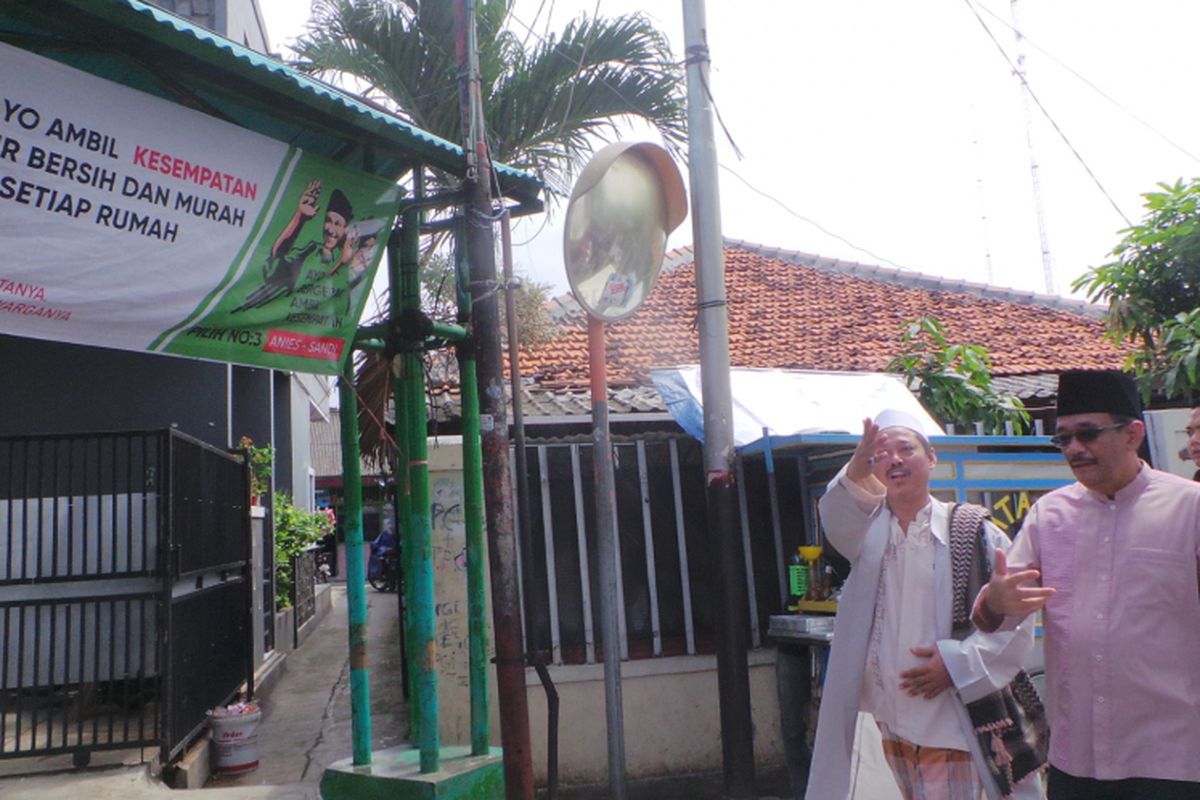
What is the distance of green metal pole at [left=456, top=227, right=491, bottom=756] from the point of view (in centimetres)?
555

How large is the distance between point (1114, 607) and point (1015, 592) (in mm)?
308

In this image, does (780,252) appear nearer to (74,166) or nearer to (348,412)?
(348,412)

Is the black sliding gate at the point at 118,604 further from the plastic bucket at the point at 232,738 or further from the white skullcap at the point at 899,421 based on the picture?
the white skullcap at the point at 899,421

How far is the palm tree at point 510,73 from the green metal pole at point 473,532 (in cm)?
379

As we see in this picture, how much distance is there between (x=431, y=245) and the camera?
31.8 ft

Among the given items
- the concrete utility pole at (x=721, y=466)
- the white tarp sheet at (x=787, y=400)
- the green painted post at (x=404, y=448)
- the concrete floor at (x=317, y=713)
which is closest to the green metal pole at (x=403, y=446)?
the green painted post at (x=404, y=448)

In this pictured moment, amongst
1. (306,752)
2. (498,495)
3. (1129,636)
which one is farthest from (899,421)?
(306,752)

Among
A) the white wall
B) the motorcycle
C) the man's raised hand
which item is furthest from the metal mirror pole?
the motorcycle

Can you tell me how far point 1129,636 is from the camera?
3010mm

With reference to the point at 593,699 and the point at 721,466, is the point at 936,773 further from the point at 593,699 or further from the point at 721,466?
the point at 593,699

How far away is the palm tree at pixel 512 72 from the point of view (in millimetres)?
9617

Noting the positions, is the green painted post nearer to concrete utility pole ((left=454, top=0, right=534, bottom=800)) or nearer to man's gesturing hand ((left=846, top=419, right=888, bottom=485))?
concrete utility pole ((left=454, top=0, right=534, bottom=800))

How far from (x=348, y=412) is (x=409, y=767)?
1.86 meters

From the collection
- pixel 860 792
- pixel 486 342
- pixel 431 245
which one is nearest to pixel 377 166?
pixel 486 342
